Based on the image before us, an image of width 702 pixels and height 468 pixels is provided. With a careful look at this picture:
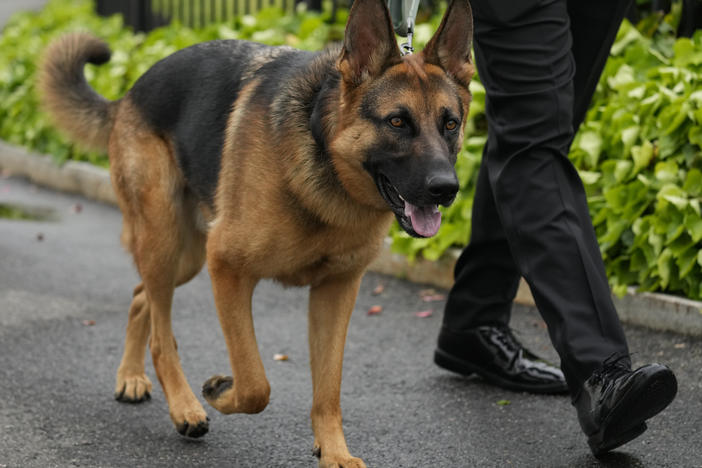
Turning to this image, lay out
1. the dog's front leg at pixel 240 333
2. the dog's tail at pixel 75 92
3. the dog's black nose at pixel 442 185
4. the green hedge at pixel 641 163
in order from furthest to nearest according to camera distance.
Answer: the green hedge at pixel 641 163, the dog's tail at pixel 75 92, the dog's front leg at pixel 240 333, the dog's black nose at pixel 442 185

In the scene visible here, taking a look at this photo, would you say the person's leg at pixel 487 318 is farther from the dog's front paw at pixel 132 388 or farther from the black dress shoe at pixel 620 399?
the dog's front paw at pixel 132 388

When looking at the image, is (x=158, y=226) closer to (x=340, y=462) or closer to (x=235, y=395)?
(x=235, y=395)

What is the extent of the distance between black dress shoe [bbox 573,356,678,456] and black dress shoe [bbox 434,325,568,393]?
87 centimetres

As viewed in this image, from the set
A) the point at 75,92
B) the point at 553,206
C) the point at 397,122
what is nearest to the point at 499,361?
the point at 553,206

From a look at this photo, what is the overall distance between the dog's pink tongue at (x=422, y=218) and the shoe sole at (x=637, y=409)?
2.54ft

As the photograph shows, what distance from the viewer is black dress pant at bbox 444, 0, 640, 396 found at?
10.6 feet

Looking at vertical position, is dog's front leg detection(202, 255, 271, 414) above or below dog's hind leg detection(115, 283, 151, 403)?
above

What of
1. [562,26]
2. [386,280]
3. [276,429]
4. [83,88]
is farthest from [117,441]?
[386,280]

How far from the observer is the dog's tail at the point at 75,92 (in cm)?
451

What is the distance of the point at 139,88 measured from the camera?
4125 millimetres

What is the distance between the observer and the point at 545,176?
3361 millimetres

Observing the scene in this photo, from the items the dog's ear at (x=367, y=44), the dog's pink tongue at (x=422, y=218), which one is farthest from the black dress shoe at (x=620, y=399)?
the dog's ear at (x=367, y=44)

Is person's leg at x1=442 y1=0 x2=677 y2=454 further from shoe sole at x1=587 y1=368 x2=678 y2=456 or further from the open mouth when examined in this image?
the open mouth

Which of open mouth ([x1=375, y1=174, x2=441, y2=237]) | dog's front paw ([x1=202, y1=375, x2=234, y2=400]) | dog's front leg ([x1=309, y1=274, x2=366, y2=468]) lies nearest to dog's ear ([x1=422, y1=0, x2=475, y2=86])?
open mouth ([x1=375, y1=174, x2=441, y2=237])
